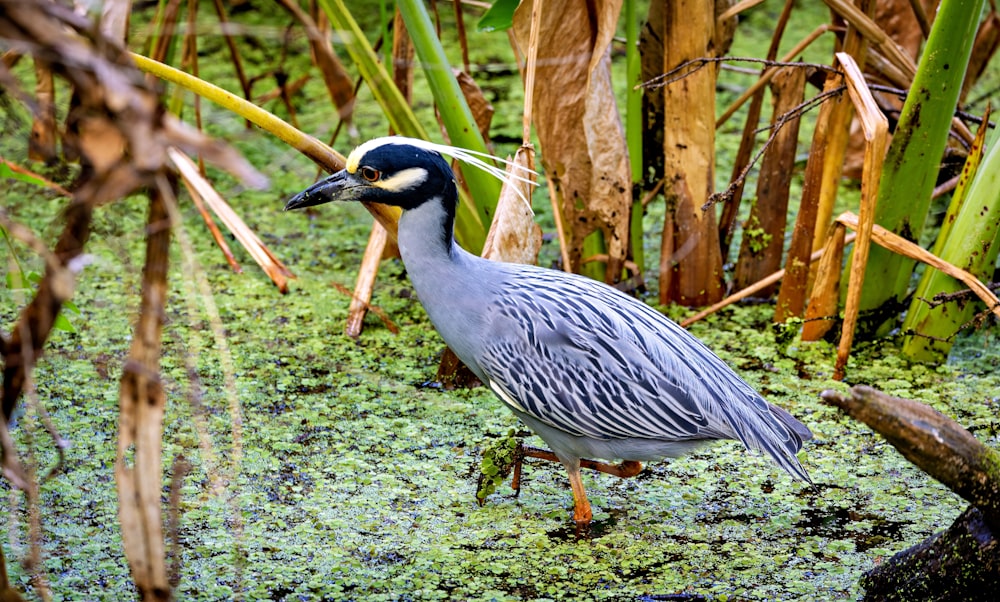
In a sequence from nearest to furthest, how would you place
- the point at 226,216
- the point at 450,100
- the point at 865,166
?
the point at 865,166, the point at 450,100, the point at 226,216

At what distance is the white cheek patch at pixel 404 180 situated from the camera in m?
2.74

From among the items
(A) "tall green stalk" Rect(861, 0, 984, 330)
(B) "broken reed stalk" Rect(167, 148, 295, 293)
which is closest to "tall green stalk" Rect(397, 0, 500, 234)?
(B) "broken reed stalk" Rect(167, 148, 295, 293)

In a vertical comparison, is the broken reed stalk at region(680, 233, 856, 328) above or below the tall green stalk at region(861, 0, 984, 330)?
below

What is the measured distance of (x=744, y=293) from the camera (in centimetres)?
373

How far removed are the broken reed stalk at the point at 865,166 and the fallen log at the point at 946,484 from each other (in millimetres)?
1116

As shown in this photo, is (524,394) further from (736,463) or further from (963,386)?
(963,386)

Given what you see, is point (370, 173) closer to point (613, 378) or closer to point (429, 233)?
point (429, 233)

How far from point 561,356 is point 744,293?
3.81 ft

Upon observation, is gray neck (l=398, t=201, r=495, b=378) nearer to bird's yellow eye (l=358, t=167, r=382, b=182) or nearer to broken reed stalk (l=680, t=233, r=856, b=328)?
bird's yellow eye (l=358, t=167, r=382, b=182)

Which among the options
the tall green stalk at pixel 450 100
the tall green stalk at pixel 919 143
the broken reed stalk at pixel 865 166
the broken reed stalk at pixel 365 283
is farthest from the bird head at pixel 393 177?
the tall green stalk at pixel 919 143

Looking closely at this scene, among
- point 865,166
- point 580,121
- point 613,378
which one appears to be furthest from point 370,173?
point 865,166

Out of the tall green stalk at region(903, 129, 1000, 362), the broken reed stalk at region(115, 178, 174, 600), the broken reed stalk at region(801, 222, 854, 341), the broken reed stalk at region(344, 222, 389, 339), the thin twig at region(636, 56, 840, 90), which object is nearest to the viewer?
the broken reed stalk at region(115, 178, 174, 600)

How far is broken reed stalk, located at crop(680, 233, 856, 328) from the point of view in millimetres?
3691

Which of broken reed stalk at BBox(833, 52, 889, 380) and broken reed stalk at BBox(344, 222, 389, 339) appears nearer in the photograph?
broken reed stalk at BBox(833, 52, 889, 380)
